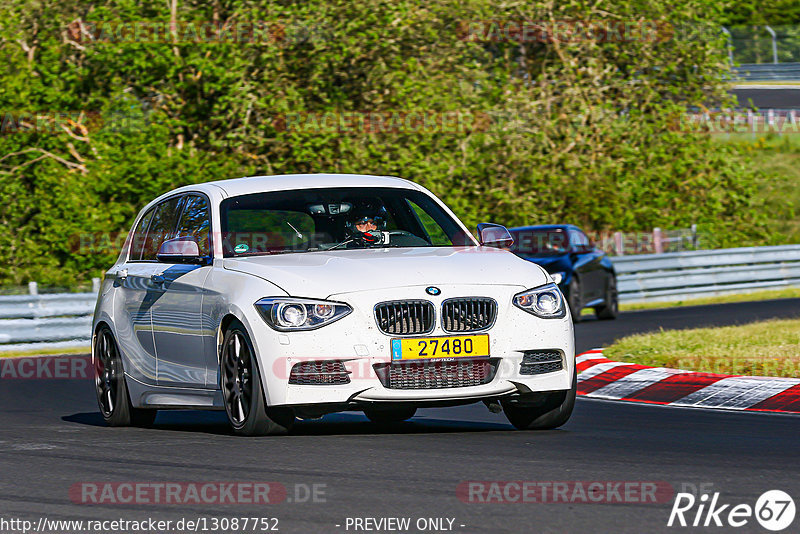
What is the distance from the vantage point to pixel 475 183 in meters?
33.5

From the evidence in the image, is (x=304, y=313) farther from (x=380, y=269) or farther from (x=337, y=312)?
(x=380, y=269)

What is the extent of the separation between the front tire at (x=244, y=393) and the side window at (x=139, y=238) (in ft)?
7.79

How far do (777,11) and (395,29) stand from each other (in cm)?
4074

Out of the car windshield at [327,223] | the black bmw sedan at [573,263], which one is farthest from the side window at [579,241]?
the car windshield at [327,223]

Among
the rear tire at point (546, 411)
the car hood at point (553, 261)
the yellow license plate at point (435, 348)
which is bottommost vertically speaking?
the car hood at point (553, 261)

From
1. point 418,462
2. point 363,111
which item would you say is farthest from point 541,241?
point 418,462

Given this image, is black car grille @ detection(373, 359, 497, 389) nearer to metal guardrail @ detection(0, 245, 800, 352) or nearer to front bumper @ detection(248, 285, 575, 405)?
front bumper @ detection(248, 285, 575, 405)

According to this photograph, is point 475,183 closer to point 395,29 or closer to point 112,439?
point 395,29

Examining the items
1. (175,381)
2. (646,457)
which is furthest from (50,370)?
(646,457)

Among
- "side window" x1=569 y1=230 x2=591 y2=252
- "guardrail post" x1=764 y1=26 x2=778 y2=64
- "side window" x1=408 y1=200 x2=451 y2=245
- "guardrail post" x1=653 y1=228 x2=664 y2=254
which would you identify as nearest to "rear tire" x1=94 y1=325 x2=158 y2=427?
"side window" x1=408 y1=200 x2=451 y2=245

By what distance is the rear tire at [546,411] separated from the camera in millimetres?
9195

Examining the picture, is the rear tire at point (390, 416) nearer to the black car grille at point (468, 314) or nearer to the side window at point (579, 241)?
the black car grille at point (468, 314)

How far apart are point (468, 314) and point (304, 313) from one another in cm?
94

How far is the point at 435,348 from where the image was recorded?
8.58 m
